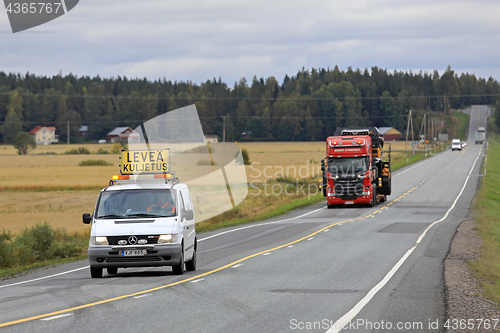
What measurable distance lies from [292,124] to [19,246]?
557ft

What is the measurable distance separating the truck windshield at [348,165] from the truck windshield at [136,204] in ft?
66.3

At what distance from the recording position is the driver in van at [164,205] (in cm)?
1292

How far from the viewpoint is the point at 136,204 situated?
1308cm

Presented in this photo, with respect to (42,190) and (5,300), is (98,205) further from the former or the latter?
(42,190)

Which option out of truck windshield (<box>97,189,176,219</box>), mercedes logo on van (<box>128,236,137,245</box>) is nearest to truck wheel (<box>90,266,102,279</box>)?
truck windshield (<box>97,189,176,219</box>)

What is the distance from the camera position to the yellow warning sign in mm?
16766

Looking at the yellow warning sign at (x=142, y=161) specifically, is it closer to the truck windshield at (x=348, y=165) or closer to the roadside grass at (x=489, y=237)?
the roadside grass at (x=489, y=237)

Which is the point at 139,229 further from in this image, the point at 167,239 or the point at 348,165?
the point at 348,165

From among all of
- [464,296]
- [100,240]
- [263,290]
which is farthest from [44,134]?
[464,296]

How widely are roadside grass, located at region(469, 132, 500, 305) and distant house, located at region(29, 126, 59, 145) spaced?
138353 mm

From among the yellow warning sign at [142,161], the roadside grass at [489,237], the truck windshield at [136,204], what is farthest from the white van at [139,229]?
the roadside grass at [489,237]

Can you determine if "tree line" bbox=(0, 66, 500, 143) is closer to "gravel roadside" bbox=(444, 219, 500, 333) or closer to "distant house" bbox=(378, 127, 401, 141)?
"distant house" bbox=(378, 127, 401, 141)

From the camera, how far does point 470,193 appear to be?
42.8 m

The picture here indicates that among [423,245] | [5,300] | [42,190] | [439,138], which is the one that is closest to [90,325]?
[5,300]
